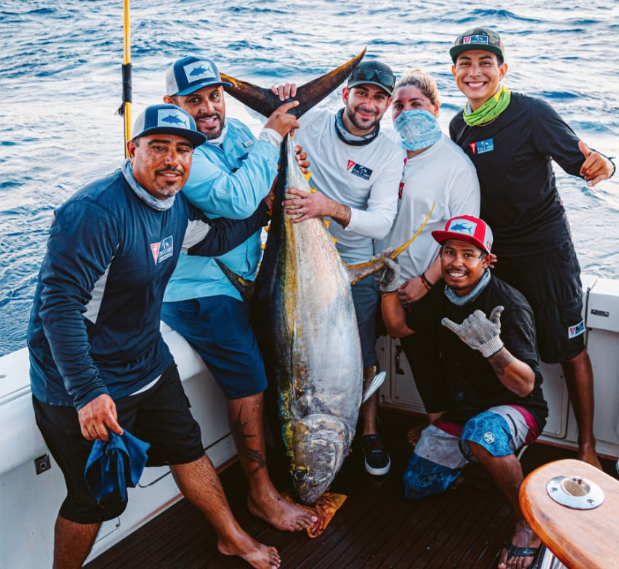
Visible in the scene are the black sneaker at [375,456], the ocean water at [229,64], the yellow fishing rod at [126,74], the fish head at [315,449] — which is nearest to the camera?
the fish head at [315,449]

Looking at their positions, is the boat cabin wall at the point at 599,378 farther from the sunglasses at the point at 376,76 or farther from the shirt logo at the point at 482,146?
the sunglasses at the point at 376,76

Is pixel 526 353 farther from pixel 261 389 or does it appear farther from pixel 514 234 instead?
pixel 261 389

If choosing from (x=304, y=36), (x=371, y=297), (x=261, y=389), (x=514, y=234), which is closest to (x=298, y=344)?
(x=261, y=389)

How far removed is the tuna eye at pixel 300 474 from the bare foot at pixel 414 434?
687mm

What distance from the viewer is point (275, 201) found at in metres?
2.34

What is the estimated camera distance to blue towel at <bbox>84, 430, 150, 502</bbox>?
169cm

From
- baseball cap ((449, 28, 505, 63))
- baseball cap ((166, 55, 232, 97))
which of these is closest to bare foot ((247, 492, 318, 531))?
baseball cap ((166, 55, 232, 97))

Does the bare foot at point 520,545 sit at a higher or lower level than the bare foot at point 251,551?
higher

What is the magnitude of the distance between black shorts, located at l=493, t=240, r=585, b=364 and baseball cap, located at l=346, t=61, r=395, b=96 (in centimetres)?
84

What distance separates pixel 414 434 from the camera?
2.90m

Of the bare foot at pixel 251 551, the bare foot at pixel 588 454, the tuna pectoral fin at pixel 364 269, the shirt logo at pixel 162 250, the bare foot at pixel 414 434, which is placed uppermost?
the shirt logo at pixel 162 250

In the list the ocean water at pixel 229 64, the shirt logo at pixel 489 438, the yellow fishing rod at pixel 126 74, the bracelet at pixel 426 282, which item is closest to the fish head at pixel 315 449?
the shirt logo at pixel 489 438

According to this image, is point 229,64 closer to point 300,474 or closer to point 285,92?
point 285,92

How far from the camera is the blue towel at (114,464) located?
1692 mm
